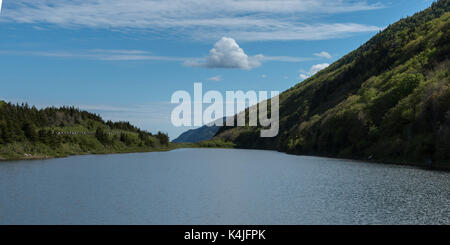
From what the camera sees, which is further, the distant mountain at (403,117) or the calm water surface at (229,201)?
the distant mountain at (403,117)

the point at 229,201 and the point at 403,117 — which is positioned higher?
the point at 403,117

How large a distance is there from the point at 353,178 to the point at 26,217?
55.3 metres

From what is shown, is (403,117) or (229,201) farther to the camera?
(403,117)

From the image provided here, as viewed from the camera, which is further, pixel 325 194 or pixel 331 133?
pixel 331 133

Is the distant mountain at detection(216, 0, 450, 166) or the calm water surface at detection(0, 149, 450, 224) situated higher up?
the distant mountain at detection(216, 0, 450, 166)

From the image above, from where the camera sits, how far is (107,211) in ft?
148

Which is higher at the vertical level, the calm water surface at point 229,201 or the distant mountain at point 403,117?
the distant mountain at point 403,117

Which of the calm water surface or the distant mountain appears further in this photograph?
the distant mountain

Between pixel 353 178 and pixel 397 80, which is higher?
pixel 397 80
